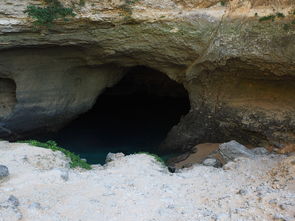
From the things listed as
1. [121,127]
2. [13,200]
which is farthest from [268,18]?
[121,127]

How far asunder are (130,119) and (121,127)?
122 cm

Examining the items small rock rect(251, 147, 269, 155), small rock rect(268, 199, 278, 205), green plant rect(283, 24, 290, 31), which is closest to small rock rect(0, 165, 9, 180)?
small rock rect(268, 199, 278, 205)

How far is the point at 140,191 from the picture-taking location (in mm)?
6426

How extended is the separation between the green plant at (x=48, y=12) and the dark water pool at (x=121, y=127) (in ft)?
13.5

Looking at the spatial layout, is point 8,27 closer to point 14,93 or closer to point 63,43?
point 63,43

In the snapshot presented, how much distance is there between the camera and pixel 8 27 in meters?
9.36

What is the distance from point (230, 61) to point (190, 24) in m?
1.48

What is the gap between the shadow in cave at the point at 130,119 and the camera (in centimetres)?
1248

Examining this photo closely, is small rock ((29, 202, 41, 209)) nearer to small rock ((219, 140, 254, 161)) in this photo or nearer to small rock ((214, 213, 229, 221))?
small rock ((214, 213, 229, 221))

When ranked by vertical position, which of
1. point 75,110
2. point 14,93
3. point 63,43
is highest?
point 63,43

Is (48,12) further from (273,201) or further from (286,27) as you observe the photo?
(273,201)

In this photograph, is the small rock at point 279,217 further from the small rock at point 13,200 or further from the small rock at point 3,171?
the small rock at point 3,171

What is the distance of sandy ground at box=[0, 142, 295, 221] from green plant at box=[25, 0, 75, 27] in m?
3.39

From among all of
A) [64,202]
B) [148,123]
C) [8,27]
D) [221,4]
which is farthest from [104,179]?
[148,123]
